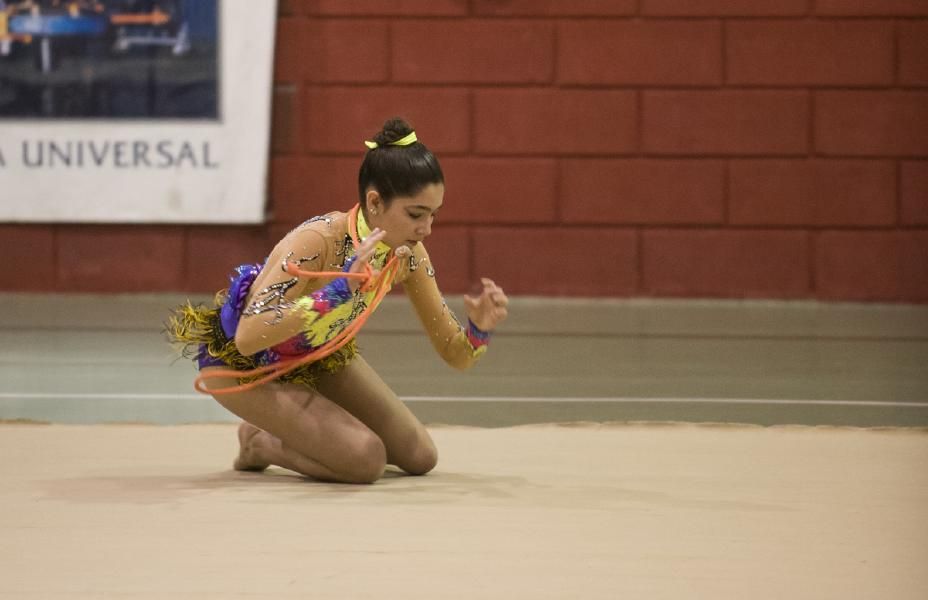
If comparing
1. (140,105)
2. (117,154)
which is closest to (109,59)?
(140,105)

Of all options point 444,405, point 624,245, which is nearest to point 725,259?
point 624,245

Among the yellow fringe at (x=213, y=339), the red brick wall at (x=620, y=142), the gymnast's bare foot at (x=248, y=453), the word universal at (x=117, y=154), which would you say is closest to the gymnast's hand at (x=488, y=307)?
the yellow fringe at (x=213, y=339)

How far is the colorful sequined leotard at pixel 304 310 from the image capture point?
2.63 m

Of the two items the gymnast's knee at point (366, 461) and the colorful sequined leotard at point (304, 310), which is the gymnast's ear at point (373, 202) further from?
the gymnast's knee at point (366, 461)

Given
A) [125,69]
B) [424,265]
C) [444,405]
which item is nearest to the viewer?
[424,265]

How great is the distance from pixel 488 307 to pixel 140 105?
403 cm

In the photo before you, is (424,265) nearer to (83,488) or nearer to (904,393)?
(83,488)

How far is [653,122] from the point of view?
6449 millimetres

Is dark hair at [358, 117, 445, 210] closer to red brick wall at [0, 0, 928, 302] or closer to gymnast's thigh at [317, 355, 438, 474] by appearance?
gymnast's thigh at [317, 355, 438, 474]

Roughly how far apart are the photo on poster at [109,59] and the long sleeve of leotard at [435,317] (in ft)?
12.1

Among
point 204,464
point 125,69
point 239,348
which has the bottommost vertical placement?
point 204,464

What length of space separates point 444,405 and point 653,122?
2.86 m

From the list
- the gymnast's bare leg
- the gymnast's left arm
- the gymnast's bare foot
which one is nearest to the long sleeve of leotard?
the gymnast's left arm

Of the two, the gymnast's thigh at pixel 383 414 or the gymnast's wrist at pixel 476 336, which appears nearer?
the gymnast's wrist at pixel 476 336
